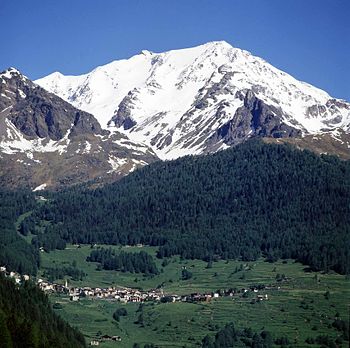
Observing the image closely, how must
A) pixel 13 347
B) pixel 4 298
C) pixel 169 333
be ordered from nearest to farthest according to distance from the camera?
pixel 13 347 < pixel 4 298 < pixel 169 333

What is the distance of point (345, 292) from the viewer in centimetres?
19488

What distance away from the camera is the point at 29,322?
453 ft

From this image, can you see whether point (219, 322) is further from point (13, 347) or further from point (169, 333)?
point (13, 347)

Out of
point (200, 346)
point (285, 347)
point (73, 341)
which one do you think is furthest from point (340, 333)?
point (73, 341)

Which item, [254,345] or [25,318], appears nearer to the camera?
[25,318]

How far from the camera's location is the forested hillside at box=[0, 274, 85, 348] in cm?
12850

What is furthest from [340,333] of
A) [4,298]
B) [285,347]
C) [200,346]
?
[4,298]

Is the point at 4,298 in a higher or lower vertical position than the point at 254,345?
higher

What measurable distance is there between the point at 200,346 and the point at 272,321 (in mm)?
17177

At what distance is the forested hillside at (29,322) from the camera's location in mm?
128500

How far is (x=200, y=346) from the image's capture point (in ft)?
553

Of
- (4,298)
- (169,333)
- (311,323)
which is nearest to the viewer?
(4,298)

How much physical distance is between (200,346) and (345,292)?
43329mm

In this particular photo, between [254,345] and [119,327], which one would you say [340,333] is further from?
[119,327]
